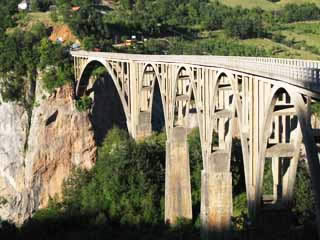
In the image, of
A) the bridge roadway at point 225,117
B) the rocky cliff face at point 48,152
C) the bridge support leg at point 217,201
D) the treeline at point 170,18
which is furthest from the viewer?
the treeline at point 170,18

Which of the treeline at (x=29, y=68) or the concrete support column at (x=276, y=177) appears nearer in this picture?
the concrete support column at (x=276, y=177)

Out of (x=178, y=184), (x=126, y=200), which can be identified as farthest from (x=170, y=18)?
(x=178, y=184)

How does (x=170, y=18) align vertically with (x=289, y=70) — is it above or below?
below

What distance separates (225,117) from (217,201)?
6950 millimetres

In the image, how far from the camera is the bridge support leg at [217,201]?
120ft

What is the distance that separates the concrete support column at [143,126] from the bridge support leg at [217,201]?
1664cm

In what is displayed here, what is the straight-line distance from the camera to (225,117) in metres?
32.7

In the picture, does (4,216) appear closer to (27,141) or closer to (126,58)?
(27,141)

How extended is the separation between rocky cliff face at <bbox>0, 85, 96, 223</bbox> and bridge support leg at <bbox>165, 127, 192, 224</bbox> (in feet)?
79.6

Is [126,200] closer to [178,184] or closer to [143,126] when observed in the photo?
[143,126]

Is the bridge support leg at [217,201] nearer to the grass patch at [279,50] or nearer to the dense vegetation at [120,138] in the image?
the dense vegetation at [120,138]

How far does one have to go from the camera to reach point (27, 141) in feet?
240

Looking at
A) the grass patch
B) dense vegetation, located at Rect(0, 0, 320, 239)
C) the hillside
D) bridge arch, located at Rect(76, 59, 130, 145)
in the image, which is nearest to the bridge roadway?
dense vegetation, located at Rect(0, 0, 320, 239)

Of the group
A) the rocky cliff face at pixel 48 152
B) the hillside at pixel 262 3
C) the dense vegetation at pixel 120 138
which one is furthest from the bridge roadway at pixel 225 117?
the hillside at pixel 262 3
